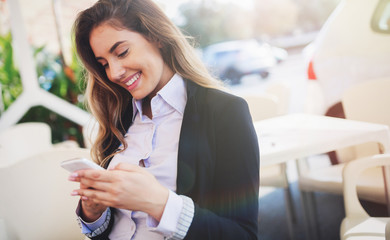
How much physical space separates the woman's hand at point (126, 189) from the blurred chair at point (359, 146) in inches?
55.9

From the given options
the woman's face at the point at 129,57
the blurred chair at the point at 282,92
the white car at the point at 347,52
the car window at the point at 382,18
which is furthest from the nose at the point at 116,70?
the blurred chair at the point at 282,92

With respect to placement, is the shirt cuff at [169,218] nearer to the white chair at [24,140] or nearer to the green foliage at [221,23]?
the white chair at [24,140]

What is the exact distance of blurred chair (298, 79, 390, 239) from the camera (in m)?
2.17

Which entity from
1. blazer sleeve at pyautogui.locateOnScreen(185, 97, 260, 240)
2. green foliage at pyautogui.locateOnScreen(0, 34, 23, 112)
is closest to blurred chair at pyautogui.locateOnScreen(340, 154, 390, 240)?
blazer sleeve at pyautogui.locateOnScreen(185, 97, 260, 240)

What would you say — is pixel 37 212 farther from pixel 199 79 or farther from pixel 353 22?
pixel 353 22

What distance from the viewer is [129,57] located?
1309mm

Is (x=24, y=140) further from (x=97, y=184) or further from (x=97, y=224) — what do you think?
(x=97, y=184)

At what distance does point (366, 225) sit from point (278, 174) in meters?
0.94

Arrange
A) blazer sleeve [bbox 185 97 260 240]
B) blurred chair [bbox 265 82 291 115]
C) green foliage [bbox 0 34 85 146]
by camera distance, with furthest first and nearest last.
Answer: green foliage [bbox 0 34 85 146] → blurred chair [bbox 265 82 291 115] → blazer sleeve [bbox 185 97 260 240]

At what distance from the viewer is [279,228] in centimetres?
283

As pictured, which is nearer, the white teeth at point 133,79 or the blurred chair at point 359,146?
the white teeth at point 133,79

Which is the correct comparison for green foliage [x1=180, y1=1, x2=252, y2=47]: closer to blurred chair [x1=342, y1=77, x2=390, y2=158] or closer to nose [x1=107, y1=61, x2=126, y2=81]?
blurred chair [x1=342, y1=77, x2=390, y2=158]

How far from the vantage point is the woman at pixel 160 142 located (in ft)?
3.35

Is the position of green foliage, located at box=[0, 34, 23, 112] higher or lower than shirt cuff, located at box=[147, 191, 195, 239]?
lower
